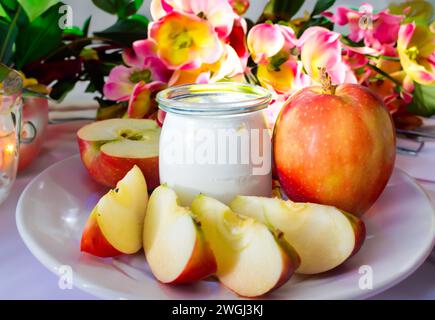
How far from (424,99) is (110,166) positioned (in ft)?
1.31

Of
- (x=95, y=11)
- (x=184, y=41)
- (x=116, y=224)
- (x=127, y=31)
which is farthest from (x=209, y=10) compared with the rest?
(x=95, y=11)

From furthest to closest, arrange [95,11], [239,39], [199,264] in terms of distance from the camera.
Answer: [95,11] < [239,39] < [199,264]

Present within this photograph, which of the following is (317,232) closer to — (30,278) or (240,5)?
(30,278)

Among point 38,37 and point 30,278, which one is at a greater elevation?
point 38,37

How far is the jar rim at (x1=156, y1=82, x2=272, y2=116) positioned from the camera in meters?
0.45

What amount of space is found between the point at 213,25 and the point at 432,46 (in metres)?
0.26

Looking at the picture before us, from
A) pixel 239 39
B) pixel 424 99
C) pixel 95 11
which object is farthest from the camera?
pixel 95 11

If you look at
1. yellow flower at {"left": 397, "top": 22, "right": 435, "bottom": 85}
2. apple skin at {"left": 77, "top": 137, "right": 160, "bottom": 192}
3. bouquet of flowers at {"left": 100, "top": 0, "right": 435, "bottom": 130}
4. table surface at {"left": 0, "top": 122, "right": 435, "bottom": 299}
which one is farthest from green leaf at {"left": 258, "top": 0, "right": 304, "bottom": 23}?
table surface at {"left": 0, "top": 122, "right": 435, "bottom": 299}

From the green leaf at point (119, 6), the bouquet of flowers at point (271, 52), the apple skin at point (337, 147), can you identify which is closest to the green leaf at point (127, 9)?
the green leaf at point (119, 6)

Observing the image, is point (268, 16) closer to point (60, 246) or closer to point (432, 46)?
point (432, 46)

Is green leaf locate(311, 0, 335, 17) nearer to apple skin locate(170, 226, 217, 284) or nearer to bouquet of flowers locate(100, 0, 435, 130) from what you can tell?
bouquet of flowers locate(100, 0, 435, 130)

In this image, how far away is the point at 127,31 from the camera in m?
0.68

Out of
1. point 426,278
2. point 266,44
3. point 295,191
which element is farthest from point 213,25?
point 426,278

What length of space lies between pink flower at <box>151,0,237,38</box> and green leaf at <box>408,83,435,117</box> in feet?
0.90
